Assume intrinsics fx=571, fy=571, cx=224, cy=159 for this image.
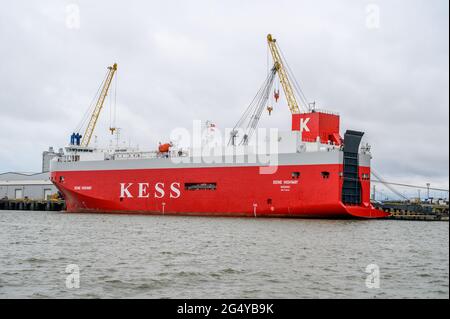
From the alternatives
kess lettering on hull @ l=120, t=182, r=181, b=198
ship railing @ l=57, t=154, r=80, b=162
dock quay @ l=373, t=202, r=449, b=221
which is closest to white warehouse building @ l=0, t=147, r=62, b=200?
ship railing @ l=57, t=154, r=80, b=162

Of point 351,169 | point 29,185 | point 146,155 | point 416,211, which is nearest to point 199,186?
point 146,155

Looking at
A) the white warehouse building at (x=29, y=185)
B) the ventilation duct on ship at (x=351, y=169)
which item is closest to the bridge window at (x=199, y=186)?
the ventilation duct on ship at (x=351, y=169)

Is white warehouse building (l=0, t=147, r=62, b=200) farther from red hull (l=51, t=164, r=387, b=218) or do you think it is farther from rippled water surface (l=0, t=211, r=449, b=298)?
rippled water surface (l=0, t=211, r=449, b=298)

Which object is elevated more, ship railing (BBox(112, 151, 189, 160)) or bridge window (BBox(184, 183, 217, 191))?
ship railing (BBox(112, 151, 189, 160))

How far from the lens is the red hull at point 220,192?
1437 inches

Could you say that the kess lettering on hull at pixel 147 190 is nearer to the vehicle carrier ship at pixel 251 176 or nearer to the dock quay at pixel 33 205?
the vehicle carrier ship at pixel 251 176

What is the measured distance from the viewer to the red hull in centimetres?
3650

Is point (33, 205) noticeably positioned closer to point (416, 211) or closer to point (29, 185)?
point (29, 185)

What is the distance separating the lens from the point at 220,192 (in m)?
40.2

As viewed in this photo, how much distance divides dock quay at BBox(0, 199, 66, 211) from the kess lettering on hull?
2351 cm

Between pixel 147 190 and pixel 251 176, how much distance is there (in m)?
9.23

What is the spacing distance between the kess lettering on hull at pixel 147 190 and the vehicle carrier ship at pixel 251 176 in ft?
0.25
